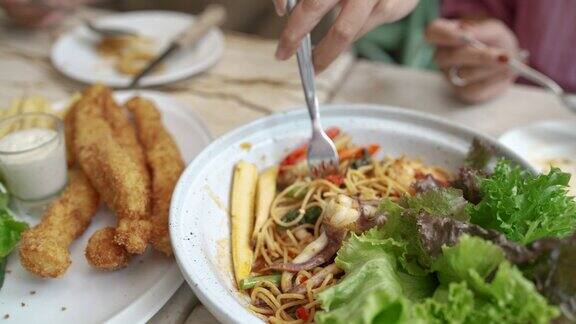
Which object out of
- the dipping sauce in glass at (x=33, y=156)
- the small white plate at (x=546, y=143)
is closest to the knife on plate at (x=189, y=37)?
the dipping sauce in glass at (x=33, y=156)

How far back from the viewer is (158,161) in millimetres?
1579

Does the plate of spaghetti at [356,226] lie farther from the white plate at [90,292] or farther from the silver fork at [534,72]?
the silver fork at [534,72]

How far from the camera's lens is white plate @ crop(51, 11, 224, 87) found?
2.17 m

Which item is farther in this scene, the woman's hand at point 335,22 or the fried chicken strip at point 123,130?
the fried chicken strip at point 123,130

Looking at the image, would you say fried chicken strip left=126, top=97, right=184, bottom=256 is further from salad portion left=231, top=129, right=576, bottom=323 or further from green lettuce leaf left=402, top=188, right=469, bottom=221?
green lettuce leaf left=402, top=188, right=469, bottom=221

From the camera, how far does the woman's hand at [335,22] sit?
1.30 m

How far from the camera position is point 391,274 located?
103 cm

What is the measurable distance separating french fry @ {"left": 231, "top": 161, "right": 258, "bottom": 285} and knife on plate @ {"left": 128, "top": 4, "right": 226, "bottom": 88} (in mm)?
858

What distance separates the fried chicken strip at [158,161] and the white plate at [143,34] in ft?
1.16

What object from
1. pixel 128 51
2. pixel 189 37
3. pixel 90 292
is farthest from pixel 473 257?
pixel 128 51

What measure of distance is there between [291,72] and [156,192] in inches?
39.8

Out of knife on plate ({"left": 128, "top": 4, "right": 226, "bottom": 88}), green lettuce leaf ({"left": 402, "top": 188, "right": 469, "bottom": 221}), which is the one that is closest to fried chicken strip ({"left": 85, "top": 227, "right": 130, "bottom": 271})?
green lettuce leaf ({"left": 402, "top": 188, "right": 469, "bottom": 221})

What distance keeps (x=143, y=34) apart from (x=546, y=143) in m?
1.79

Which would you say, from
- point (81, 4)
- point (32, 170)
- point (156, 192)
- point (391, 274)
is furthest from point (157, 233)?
point (81, 4)
